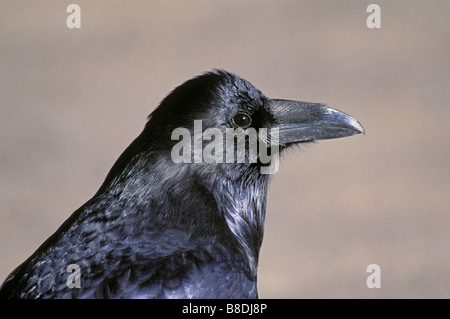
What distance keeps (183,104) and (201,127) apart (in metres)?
Result: 0.11

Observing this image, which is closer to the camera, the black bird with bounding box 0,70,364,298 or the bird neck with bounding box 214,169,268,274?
the black bird with bounding box 0,70,364,298

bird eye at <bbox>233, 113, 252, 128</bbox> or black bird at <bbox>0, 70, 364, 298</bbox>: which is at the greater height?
bird eye at <bbox>233, 113, 252, 128</bbox>

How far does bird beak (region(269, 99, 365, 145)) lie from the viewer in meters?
3.16

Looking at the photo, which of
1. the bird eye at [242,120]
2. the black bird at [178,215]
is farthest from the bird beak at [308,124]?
the bird eye at [242,120]

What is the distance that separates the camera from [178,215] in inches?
108

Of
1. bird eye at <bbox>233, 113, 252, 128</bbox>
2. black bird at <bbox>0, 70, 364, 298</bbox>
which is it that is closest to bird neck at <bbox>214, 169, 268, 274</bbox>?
black bird at <bbox>0, 70, 364, 298</bbox>

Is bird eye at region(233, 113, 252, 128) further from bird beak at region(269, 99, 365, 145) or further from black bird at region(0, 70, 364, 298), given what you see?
bird beak at region(269, 99, 365, 145)

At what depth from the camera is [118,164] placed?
2.90 m

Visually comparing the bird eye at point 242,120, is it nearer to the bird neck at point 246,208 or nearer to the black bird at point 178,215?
the black bird at point 178,215

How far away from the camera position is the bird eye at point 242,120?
299cm

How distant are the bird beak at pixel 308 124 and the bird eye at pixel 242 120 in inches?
6.2

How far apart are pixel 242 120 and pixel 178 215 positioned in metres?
0.50
